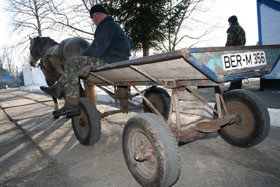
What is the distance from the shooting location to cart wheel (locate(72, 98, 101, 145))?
2.65m

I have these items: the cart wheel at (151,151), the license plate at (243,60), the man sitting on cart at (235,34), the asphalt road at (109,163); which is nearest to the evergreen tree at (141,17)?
the man sitting on cart at (235,34)

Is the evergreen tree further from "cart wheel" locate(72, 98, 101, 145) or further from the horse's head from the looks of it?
"cart wheel" locate(72, 98, 101, 145)

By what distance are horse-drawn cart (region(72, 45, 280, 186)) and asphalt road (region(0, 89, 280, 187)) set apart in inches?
9.0

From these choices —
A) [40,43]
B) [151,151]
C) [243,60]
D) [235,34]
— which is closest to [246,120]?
[243,60]

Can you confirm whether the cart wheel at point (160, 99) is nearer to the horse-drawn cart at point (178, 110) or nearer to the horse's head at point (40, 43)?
the horse-drawn cart at point (178, 110)

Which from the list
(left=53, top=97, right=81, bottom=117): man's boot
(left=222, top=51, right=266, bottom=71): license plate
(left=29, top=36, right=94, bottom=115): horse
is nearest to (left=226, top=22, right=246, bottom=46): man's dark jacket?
(left=222, top=51, right=266, bottom=71): license plate

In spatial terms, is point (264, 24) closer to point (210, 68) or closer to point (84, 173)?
point (210, 68)

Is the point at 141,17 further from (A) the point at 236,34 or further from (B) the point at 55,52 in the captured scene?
(B) the point at 55,52

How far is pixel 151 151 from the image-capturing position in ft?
5.77

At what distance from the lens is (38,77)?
2062cm

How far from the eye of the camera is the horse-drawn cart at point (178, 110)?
1.50m

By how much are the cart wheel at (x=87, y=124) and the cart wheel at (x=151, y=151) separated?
2.79ft

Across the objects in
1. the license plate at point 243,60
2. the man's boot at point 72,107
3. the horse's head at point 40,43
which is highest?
the horse's head at point 40,43

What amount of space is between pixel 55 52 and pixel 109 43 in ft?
9.35
